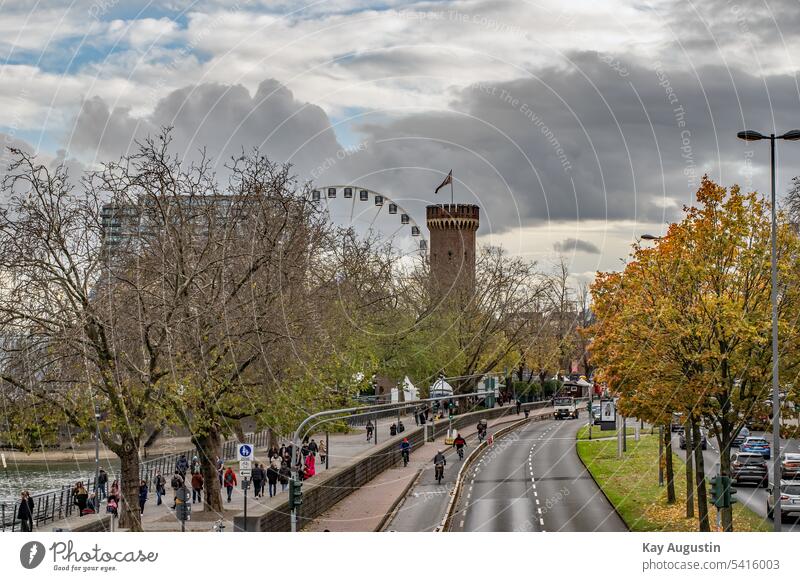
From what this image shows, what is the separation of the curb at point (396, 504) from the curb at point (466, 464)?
2.02m

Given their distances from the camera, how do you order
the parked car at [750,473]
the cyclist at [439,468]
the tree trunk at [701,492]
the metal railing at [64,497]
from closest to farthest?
the tree trunk at [701,492], the metal railing at [64,497], the parked car at [750,473], the cyclist at [439,468]

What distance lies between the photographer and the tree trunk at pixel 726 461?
32.8m

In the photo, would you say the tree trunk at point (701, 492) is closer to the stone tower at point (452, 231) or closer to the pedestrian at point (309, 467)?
the pedestrian at point (309, 467)

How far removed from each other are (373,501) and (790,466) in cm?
1910

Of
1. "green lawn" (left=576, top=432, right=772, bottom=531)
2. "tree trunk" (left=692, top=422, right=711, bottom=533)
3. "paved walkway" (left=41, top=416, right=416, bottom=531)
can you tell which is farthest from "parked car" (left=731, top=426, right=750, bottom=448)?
"tree trunk" (left=692, top=422, right=711, bottom=533)

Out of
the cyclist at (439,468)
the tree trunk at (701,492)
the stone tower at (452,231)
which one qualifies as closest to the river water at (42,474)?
the cyclist at (439,468)

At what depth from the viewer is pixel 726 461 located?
34469mm

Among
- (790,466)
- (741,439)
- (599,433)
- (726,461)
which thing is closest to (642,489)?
(790,466)

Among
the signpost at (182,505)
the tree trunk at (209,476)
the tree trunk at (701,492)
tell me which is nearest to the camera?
the signpost at (182,505)

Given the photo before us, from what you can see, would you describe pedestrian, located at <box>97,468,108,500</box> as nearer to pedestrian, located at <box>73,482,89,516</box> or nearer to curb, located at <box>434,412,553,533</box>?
pedestrian, located at <box>73,482,89,516</box>

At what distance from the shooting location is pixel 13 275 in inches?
1196

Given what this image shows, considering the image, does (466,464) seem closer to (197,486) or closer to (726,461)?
(197,486)
